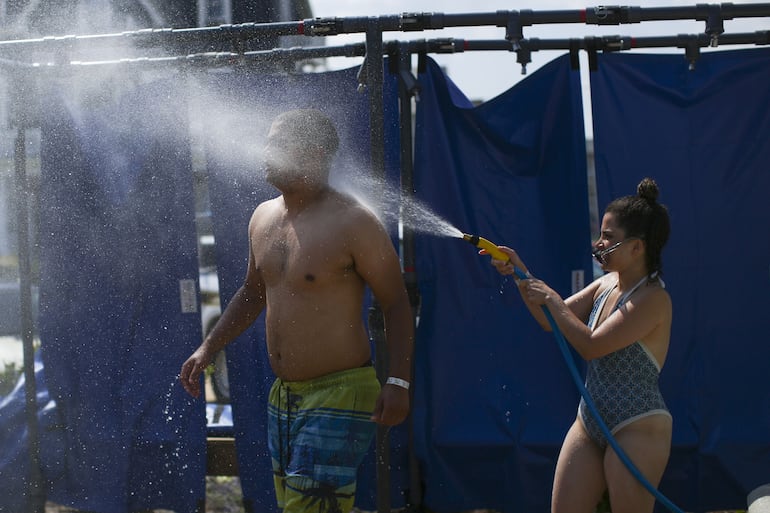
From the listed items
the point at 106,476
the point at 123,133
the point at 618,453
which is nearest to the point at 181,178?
the point at 123,133

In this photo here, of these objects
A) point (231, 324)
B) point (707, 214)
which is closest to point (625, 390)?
point (231, 324)

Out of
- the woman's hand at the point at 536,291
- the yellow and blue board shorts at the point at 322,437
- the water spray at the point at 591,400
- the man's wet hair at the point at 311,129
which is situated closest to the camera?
the water spray at the point at 591,400

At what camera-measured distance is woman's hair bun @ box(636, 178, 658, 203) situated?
133 inches

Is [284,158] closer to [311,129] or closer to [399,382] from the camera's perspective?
[311,129]

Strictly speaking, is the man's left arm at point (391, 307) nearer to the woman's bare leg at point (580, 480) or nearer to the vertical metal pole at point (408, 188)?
the woman's bare leg at point (580, 480)

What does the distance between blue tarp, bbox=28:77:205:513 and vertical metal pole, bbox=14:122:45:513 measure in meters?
0.08

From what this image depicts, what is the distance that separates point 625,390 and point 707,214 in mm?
1817

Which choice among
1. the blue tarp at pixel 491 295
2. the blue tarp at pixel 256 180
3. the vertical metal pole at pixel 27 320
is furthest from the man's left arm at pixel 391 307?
the vertical metal pole at pixel 27 320

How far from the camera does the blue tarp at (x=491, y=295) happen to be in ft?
15.6

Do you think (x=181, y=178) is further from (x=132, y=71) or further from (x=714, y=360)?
(x=714, y=360)

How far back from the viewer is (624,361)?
3.36 meters

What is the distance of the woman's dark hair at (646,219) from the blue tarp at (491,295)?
1.33 meters

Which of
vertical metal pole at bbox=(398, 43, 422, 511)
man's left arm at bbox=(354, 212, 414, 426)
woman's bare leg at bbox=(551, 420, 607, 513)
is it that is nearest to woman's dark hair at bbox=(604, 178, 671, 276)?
woman's bare leg at bbox=(551, 420, 607, 513)

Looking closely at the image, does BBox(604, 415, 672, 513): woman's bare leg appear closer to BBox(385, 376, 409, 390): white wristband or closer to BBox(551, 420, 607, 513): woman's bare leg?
BBox(551, 420, 607, 513): woman's bare leg
